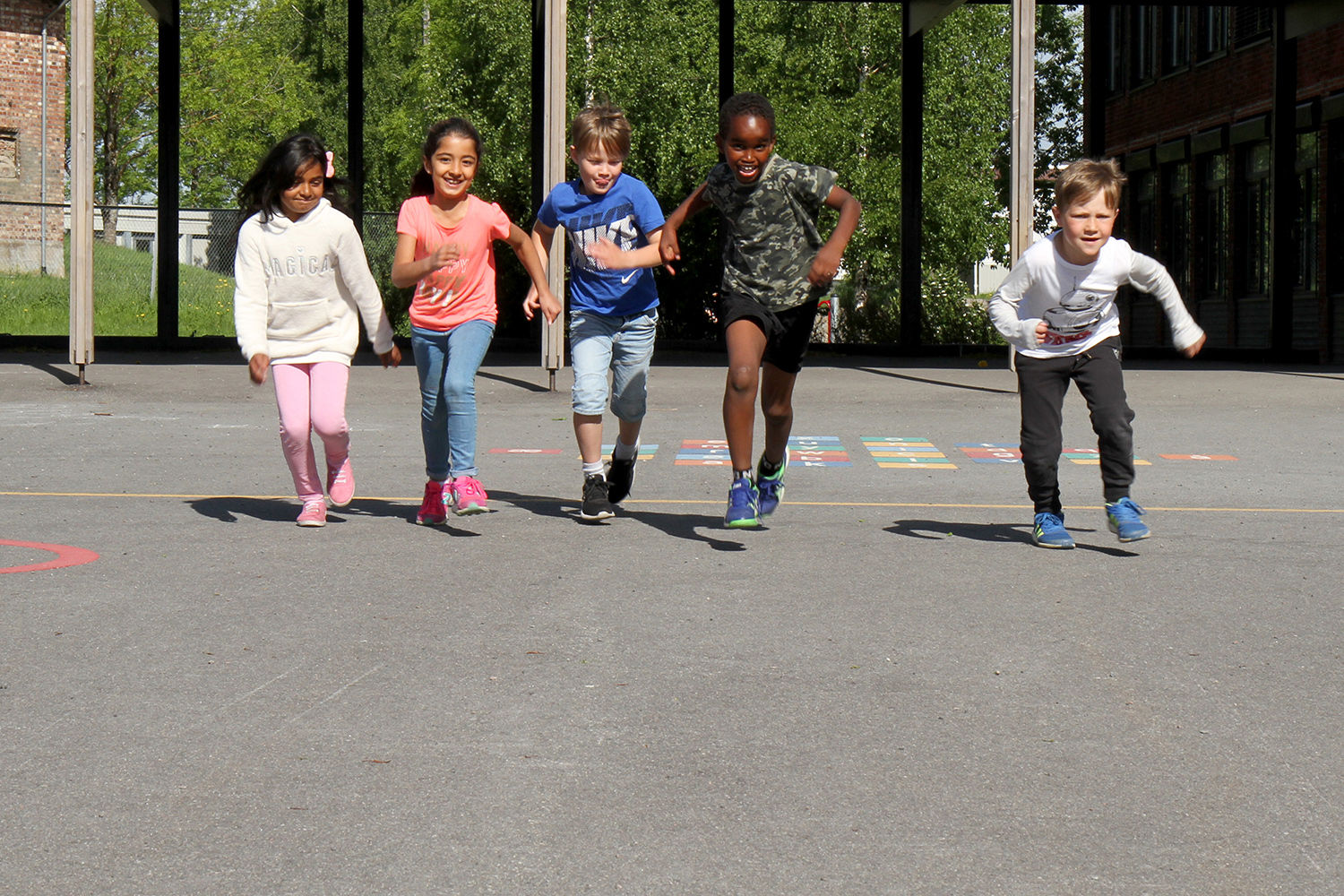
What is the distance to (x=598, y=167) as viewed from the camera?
26.0ft

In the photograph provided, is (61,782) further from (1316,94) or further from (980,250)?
(980,250)

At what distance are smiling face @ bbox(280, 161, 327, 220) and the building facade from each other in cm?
1794

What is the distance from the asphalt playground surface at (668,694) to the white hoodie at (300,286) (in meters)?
0.84

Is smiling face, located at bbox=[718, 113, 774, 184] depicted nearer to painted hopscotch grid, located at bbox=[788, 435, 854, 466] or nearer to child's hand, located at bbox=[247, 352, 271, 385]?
child's hand, located at bbox=[247, 352, 271, 385]

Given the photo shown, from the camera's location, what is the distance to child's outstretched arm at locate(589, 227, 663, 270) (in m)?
7.77

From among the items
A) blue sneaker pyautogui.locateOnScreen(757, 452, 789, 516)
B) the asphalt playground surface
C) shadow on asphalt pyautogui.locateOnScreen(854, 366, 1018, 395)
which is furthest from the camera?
shadow on asphalt pyautogui.locateOnScreen(854, 366, 1018, 395)

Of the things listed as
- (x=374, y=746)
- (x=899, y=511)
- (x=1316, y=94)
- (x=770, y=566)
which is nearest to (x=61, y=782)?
(x=374, y=746)

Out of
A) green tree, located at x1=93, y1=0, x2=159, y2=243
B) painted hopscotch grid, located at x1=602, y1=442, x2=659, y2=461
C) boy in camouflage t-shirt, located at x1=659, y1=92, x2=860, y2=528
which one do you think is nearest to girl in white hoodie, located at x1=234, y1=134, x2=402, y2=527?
boy in camouflage t-shirt, located at x1=659, y1=92, x2=860, y2=528

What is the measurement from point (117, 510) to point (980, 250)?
1711 inches

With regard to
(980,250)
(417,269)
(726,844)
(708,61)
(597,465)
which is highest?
(708,61)

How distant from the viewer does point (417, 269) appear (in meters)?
7.70

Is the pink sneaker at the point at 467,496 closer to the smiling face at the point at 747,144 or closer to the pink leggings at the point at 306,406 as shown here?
the pink leggings at the point at 306,406

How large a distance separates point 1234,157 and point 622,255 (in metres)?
23.0

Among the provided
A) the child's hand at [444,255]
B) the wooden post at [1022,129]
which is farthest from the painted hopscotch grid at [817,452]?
the wooden post at [1022,129]
